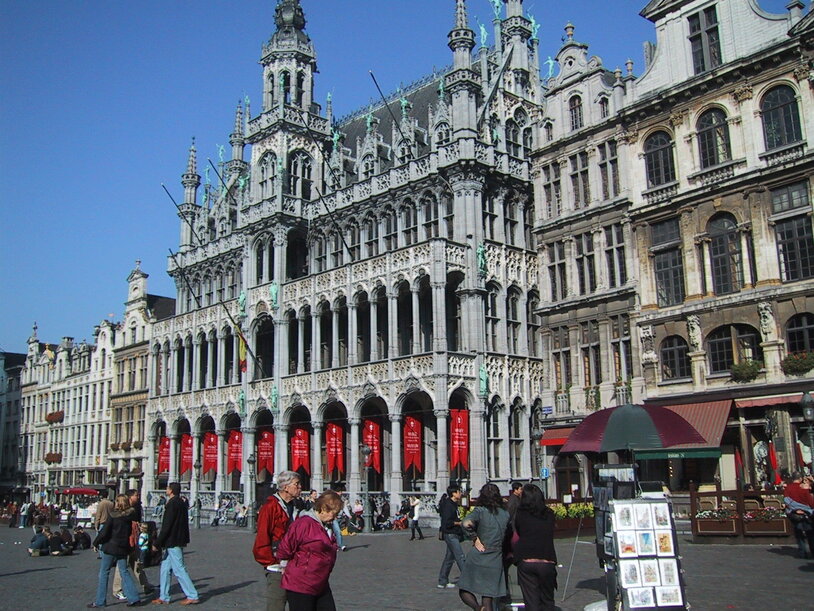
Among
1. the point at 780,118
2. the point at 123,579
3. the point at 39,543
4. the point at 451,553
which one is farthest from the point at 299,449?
the point at 123,579

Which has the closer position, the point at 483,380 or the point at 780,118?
the point at 780,118

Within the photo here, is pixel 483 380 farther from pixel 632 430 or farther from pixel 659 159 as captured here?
pixel 632 430

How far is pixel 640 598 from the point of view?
34.4 ft

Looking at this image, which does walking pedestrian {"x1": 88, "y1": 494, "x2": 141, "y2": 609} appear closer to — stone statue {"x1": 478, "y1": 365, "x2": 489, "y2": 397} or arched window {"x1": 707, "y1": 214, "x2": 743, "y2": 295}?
arched window {"x1": 707, "y1": 214, "x2": 743, "y2": 295}

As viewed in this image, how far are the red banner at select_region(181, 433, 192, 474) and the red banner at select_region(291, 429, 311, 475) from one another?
33.7 feet

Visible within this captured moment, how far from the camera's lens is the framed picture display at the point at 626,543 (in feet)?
34.9

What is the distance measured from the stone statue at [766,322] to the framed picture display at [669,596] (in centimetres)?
1959

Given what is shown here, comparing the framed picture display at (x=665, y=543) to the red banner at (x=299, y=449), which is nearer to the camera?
the framed picture display at (x=665, y=543)

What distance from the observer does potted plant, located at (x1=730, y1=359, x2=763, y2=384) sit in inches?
1105

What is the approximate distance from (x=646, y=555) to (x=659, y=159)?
24.6 meters

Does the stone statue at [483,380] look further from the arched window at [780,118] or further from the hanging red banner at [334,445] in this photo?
the arched window at [780,118]

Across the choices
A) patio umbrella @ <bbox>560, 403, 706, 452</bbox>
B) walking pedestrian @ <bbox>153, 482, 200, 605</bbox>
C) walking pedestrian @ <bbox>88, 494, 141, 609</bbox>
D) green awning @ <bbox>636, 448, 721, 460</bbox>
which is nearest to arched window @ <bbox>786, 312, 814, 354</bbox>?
→ green awning @ <bbox>636, 448, 721, 460</bbox>

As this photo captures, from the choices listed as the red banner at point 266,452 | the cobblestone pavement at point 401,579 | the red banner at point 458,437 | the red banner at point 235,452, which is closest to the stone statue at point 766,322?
the cobblestone pavement at point 401,579

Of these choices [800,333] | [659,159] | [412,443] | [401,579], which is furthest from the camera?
[412,443]
